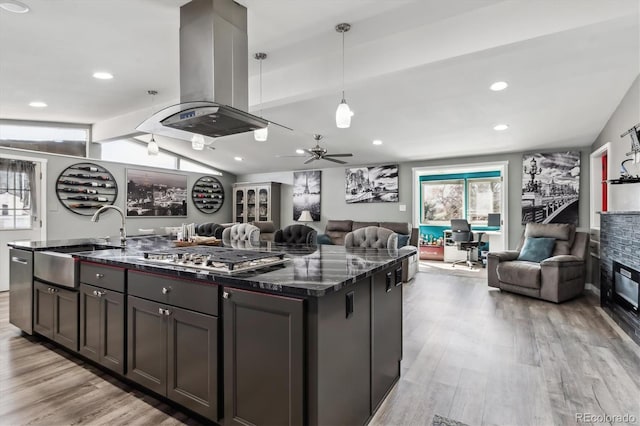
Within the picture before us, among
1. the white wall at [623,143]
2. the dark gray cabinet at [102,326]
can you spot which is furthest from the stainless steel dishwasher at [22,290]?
the white wall at [623,143]

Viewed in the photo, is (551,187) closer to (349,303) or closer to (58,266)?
(349,303)

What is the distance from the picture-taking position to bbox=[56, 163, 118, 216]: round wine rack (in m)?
5.84

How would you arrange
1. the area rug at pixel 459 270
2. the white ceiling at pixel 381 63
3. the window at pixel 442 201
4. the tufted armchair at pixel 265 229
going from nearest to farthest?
the white ceiling at pixel 381 63
the area rug at pixel 459 270
the tufted armchair at pixel 265 229
the window at pixel 442 201

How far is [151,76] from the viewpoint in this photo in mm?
3637

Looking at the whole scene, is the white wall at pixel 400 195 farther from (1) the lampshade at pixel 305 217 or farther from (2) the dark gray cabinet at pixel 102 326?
(2) the dark gray cabinet at pixel 102 326

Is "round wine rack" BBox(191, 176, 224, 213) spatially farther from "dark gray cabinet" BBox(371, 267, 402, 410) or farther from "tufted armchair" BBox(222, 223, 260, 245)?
"dark gray cabinet" BBox(371, 267, 402, 410)

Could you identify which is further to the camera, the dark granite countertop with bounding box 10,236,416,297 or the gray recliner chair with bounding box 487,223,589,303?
the gray recliner chair with bounding box 487,223,589,303

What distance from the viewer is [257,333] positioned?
1.55m

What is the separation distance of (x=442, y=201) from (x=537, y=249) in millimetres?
4201

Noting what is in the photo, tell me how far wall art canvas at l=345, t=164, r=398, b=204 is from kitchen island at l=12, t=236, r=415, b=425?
482 centimetres

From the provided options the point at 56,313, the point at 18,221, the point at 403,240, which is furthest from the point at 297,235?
the point at 18,221

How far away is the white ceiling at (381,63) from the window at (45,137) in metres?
0.24

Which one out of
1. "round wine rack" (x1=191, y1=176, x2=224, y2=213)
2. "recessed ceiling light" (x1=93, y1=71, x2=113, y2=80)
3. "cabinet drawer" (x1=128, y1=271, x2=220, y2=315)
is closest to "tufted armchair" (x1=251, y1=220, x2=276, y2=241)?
"round wine rack" (x1=191, y1=176, x2=224, y2=213)

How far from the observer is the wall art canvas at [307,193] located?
8047 millimetres
